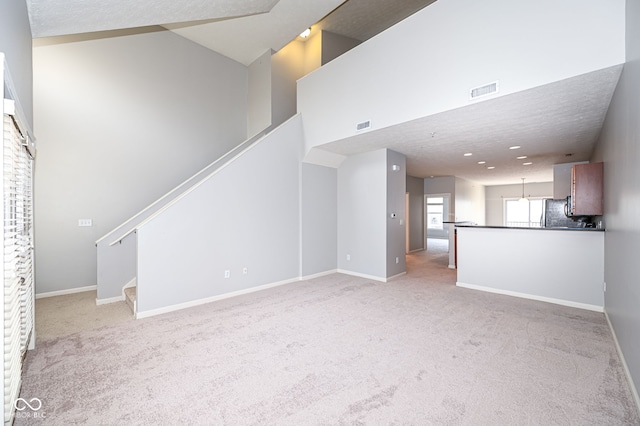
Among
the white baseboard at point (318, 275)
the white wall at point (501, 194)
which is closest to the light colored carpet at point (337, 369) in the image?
the white baseboard at point (318, 275)

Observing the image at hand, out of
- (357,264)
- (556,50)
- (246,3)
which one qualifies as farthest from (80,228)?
(556,50)

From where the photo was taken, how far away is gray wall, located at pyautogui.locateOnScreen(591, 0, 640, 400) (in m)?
2.07

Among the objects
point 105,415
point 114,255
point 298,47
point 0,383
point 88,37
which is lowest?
point 105,415

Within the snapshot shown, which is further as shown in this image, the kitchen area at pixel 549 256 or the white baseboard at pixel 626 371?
the kitchen area at pixel 549 256

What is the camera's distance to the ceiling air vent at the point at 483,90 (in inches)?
123

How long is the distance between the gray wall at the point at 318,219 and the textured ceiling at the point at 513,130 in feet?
2.14

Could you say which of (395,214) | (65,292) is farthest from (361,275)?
(65,292)

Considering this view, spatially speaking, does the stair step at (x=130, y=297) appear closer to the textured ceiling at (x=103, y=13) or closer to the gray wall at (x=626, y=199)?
the textured ceiling at (x=103, y=13)

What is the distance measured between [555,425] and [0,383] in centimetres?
337

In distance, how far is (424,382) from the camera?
226 cm

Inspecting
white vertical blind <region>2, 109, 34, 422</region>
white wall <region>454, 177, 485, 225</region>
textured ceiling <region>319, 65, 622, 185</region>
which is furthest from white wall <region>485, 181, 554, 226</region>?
white vertical blind <region>2, 109, 34, 422</region>

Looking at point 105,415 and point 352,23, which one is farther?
point 352,23

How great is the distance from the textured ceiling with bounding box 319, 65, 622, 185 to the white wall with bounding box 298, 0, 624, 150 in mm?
167

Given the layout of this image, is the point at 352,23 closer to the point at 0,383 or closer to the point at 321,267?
the point at 321,267
